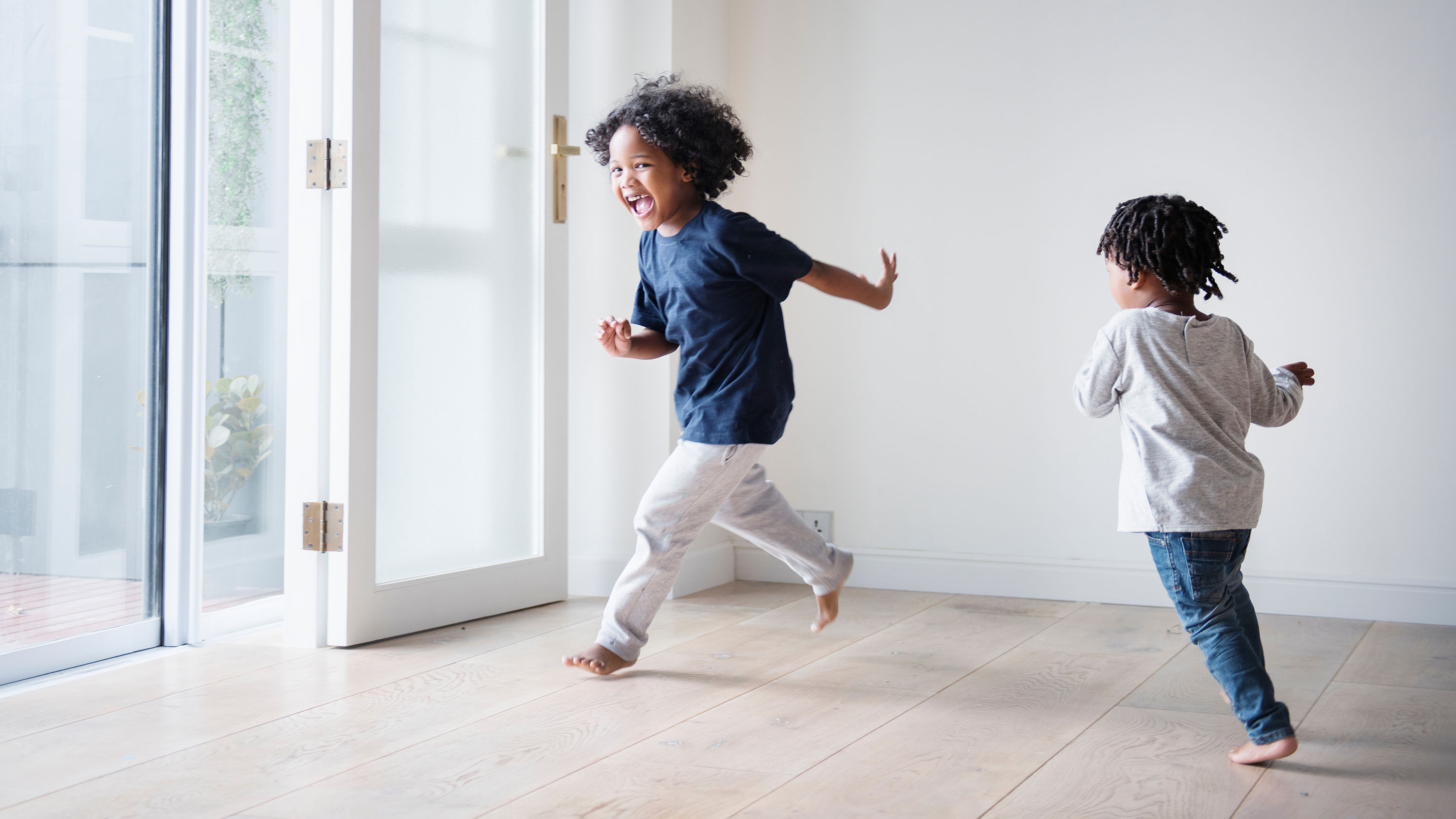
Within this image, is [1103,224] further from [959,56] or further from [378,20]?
[378,20]

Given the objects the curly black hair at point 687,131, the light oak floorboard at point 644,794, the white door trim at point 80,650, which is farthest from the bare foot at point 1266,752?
the white door trim at point 80,650

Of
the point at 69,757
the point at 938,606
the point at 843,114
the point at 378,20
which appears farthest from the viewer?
the point at 843,114

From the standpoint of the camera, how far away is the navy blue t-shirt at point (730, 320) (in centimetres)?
192

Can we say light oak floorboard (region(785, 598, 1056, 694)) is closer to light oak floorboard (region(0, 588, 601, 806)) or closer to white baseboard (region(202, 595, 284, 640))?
light oak floorboard (region(0, 588, 601, 806))

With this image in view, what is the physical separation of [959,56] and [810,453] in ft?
3.49

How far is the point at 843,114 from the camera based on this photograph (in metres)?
3.03

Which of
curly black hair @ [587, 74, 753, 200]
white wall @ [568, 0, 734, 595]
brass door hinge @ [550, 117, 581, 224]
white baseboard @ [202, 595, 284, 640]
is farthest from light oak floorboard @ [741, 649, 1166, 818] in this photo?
white baseboard @ [202, 595, 284, 640]

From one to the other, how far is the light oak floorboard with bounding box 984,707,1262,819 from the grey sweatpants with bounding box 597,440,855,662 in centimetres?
66

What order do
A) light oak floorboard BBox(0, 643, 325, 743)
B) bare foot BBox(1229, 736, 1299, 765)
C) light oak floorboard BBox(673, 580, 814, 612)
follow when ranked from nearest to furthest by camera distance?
1. bare foot BBox(1229, 736, 1299, 765)
2. light oak floorboard BBox(0, 643, 325, 743)
3. light oak floorboard BBox(673, 580, 814, 612)

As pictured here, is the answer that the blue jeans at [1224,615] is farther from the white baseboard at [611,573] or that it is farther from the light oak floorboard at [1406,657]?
the white baseboard at [611,573]

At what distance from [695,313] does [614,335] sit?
139 millimetres

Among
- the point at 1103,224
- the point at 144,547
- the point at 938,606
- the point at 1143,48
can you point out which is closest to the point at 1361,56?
the point at 1143,48

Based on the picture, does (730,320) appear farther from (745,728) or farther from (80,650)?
(80,650)

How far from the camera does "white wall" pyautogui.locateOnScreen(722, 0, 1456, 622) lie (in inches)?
100
